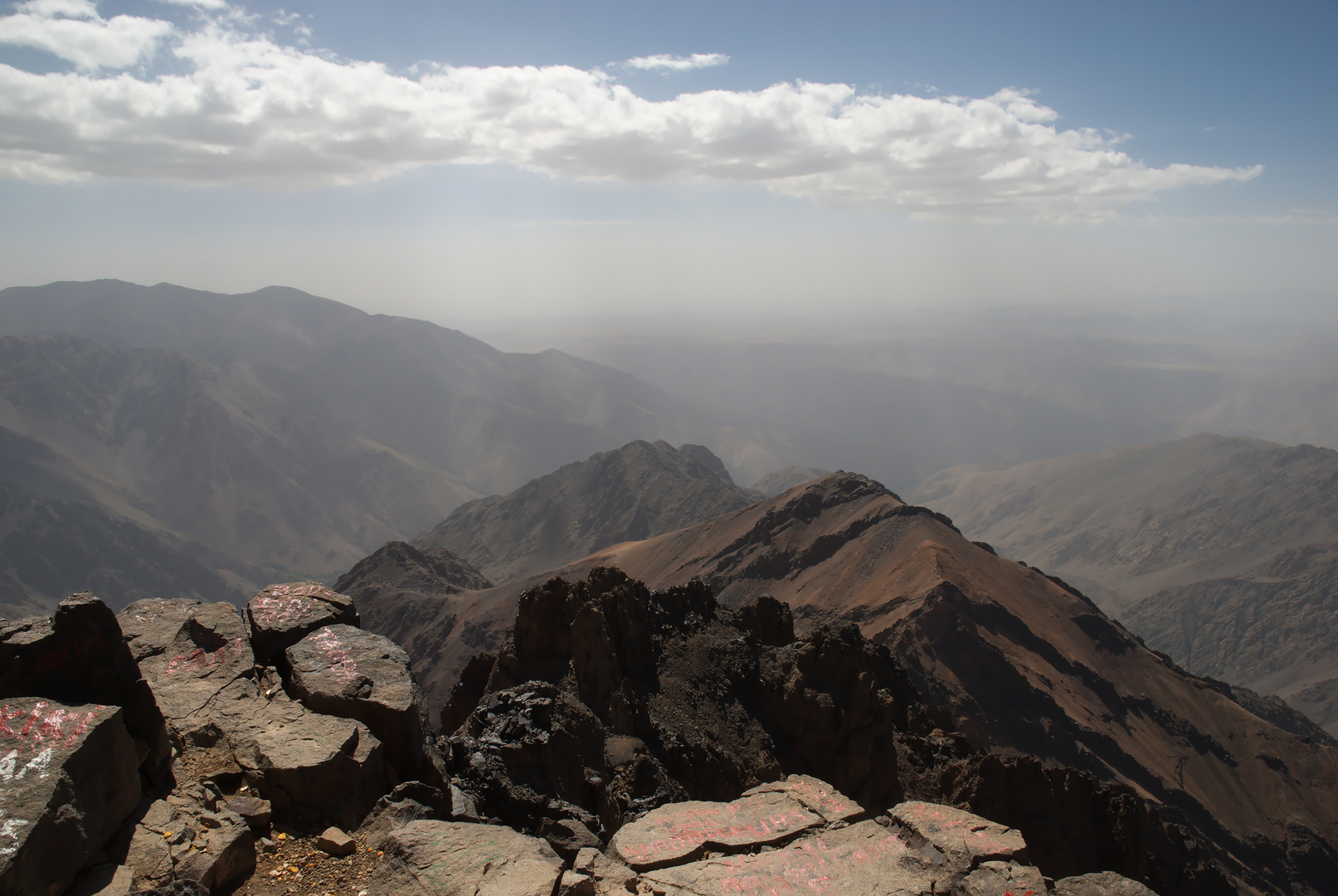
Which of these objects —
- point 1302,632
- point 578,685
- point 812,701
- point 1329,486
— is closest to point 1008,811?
point 812,701

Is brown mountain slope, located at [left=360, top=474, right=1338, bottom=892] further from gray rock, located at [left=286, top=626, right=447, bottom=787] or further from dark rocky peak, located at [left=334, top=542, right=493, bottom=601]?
gray rock, located at [left=286, top=626, right=447, bottom=787]

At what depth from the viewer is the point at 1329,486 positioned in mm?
170875

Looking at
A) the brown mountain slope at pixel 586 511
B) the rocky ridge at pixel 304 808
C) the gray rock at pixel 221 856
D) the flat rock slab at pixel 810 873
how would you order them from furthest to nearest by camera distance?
the brown mountain slope at pixel 586 511 → the flat rock slab at pixel 810 873 → the gray rock at pixel 221 856 → the rocky ridge at pixel 304 808

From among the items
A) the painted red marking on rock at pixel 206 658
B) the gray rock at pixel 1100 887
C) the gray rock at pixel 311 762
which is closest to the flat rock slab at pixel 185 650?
the painted red marking on rock at pixel 206 658

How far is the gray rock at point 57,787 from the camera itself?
669 centimetres

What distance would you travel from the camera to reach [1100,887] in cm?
951

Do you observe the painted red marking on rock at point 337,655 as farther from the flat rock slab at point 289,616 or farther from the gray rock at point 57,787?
the gray rock at point 57,787

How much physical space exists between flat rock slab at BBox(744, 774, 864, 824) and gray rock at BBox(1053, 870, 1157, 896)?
290 centimetres

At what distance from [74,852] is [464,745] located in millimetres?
7421

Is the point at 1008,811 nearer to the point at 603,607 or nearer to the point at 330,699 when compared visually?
the point at 603,607

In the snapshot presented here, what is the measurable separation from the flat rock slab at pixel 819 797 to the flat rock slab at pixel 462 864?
446 cm

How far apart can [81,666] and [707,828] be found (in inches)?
307

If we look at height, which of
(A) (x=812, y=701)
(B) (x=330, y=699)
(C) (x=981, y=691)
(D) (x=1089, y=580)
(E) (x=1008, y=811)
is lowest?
(D) (x=1089, y=580)

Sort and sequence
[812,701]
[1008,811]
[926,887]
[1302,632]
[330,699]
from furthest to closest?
[1302,632] < [812,701] < [1008,811] < [330,699] < [926,887]
